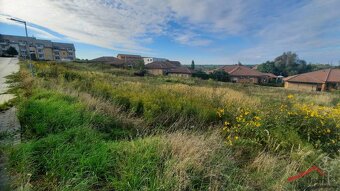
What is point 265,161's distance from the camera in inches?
115

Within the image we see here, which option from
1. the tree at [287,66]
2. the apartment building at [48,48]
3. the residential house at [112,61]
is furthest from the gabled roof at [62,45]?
the tree at [287,66]

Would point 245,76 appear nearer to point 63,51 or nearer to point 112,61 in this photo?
point 112,61

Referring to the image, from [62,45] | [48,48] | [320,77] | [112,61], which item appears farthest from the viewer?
[62,45]

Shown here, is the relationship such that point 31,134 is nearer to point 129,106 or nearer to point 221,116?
point 129,106

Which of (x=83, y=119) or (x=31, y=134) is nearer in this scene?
(x=31, y=134)

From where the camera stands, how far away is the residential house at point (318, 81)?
37.4m

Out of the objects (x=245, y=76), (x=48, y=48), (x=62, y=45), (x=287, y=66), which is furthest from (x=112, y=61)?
(x=287, y=66)

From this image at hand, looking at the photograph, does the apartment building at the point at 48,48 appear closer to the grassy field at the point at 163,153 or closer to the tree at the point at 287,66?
the grassy field at the point at 163,153

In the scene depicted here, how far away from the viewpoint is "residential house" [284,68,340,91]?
123 feet

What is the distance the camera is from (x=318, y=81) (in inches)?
1501

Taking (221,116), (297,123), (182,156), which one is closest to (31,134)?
(182,156)

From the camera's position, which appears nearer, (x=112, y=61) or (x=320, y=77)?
(x=320, y=77)

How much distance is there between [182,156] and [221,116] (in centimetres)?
327

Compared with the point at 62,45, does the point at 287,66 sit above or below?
below
